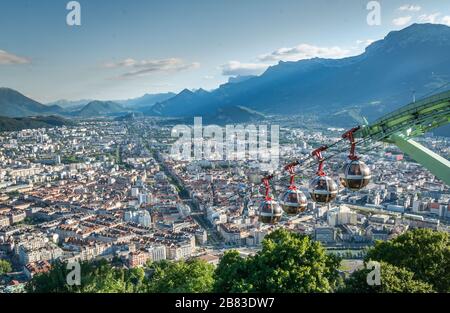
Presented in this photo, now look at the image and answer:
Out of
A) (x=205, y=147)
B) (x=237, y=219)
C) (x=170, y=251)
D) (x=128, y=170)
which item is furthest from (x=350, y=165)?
(x=205, y=147)

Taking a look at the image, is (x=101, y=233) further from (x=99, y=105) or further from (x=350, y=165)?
(x=99, y=105)

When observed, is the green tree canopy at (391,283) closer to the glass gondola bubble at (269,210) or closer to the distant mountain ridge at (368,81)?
the glass gondola bubble at (269,210)

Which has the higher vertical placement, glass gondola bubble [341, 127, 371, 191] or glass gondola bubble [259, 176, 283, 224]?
glass gondola bubble [341, 127, 371, 191]

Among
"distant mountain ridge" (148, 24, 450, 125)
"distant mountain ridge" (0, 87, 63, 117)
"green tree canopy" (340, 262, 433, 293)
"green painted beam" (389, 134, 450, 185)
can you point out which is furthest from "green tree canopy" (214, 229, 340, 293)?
"distant mountain ridge" (0, 87, 63, 117)

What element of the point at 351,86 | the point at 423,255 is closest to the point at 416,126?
the point at 423,255

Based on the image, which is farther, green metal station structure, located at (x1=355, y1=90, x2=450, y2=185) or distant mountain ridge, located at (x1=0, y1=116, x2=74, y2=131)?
distant mountain ridge, located at (x1=0, y1=116, x2=74, y2=131)

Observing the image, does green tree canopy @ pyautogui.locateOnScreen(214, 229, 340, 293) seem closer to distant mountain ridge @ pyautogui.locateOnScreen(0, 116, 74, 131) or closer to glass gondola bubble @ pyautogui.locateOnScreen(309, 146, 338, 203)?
glass gondola bubble @ pyautogui.locateOnScreen(309, 146, 338, 203)

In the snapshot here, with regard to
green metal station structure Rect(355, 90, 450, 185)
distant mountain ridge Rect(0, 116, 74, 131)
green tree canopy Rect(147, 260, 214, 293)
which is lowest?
green tree canopy Rect(147, 260, 214, 293)
